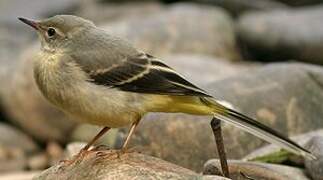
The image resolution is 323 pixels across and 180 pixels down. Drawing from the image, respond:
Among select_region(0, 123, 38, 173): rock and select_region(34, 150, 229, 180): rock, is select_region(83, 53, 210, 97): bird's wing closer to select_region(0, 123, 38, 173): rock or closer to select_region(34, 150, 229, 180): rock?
select_region(34, 150, 229, 180): rock

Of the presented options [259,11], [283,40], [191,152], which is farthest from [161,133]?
[259,11]

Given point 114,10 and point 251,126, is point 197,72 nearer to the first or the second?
point 251,126

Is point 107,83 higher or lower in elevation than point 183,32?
higher

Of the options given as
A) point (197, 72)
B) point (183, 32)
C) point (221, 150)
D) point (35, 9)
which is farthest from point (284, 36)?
point (221, 150)

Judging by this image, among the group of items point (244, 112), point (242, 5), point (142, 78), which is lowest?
point (242, 5)

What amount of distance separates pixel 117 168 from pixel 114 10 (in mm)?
10957

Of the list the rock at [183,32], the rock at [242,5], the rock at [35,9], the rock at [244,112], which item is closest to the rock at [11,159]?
the rock at [183,32]

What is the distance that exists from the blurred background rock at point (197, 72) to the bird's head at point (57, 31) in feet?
4.86

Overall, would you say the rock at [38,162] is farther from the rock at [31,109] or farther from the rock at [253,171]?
the rock at [253,171]

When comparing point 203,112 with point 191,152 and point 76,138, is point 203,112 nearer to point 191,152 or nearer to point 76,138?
point 191,152

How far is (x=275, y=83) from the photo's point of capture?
9.22 m

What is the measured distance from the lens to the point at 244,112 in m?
8.85

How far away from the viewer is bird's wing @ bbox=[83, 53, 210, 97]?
21.5ft

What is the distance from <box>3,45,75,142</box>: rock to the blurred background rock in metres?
0.02
